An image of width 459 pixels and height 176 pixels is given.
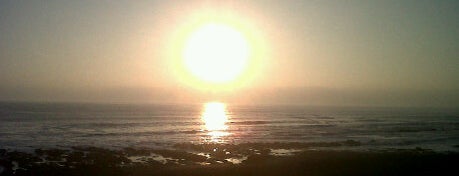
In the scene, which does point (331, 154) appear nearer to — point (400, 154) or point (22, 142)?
point (400, 154)

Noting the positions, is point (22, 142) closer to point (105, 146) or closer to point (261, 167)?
point (105, 146)

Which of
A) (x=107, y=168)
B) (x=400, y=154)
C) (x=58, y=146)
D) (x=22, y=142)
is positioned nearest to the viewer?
(x=107, y=168)

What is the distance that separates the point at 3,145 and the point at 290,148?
3300cm

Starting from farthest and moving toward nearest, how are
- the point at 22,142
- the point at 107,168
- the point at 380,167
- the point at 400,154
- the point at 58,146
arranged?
the point at 22,142
the point at 58,146
the point at 400,154
the point at 380,167
the point at 107,168

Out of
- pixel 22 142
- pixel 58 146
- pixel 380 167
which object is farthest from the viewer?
pixel 22 142

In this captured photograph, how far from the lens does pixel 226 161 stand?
123 ft

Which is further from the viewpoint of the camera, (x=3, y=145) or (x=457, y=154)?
(x=3, y=145)

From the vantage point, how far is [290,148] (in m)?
48.5

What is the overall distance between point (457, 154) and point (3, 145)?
49843mm

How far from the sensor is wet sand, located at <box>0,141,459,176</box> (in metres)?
32.2

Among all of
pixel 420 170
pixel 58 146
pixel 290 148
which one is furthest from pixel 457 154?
pixel 58 146

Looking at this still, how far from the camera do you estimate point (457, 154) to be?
1708 inches

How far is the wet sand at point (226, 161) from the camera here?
1270 inches

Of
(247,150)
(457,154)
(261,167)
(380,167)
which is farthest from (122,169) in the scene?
(457,154)
